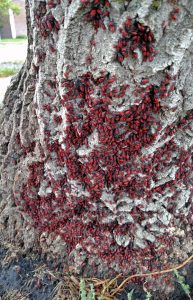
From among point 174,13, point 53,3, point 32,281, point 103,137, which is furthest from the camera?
point 32,281

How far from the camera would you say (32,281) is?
66.7 inches

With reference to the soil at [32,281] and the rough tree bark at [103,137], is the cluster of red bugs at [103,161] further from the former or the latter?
Answer: the soil at [32,281]

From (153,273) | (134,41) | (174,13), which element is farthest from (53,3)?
(153,273)

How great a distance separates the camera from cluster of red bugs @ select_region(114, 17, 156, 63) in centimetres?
112

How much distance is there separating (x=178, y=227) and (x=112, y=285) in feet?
1.44

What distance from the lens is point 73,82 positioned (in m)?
1.29

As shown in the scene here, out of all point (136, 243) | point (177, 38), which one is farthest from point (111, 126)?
point (136, 243)

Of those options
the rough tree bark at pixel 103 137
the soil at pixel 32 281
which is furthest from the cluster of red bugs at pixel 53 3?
the soil at pixel 32 281

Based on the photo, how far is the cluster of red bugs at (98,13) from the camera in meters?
1.12

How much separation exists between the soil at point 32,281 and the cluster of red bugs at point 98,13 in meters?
1.22

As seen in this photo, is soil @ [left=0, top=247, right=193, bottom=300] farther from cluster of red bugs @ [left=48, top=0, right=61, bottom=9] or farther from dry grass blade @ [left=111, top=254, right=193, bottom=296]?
cluster of red bugs @ [left=48, top=0, right=61, bottom=9]

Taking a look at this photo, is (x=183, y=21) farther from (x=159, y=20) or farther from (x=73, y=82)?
(x=73, y=82)

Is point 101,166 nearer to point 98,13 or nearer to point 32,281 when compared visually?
point 98,13

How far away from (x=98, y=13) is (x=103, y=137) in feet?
1.58
